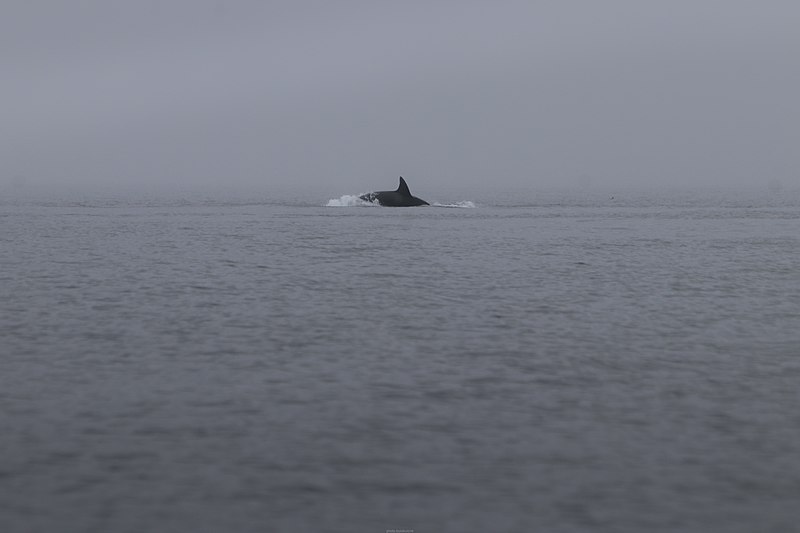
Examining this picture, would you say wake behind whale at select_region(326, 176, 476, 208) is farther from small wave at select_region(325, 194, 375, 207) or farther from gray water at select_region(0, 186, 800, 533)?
gray water at select_region(0, 186, 800, 533)

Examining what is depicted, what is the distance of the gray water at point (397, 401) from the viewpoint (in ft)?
37.9

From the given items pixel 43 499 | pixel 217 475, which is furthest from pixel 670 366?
pixel 43 499

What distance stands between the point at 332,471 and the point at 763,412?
790 centimetres

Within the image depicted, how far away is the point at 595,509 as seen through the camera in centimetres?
1149

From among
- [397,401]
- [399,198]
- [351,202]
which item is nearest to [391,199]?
[399,198]

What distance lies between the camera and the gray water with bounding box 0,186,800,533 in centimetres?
1155

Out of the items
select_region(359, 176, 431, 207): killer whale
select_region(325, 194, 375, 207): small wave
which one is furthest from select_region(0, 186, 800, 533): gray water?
select_region(325, 194, 375, 207): small wave

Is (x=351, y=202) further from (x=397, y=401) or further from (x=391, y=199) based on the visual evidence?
(x=397, y=401)

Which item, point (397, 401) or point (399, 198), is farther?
point (399, 198)

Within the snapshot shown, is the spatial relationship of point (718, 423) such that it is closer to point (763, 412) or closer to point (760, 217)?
point (763, 412)

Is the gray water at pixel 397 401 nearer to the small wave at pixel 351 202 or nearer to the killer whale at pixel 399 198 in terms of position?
the killer whale at pixel 399 198

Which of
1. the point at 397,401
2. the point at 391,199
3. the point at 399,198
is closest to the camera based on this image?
the point at 397,401

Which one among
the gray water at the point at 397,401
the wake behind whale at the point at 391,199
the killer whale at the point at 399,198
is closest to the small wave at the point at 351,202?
the wake behind whale at the point at 391,199

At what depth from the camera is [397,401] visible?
54.0ft
